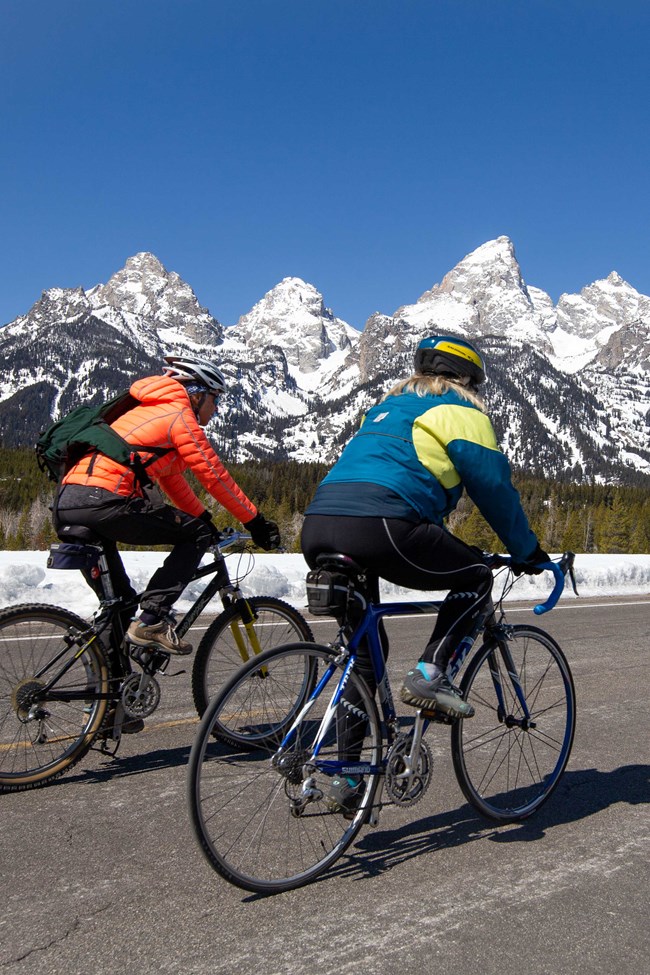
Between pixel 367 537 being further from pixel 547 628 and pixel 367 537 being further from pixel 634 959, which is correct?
pixel 547 628

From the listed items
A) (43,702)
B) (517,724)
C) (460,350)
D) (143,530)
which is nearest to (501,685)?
(517,724)

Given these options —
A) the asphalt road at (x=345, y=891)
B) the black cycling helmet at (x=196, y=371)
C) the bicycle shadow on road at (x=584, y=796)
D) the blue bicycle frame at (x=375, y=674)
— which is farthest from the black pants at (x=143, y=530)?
the bicycle shadow on road at (x=584, y=796)

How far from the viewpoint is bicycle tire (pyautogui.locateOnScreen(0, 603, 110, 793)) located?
13.8 feet

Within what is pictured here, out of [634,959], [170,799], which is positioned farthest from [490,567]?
[170,799]

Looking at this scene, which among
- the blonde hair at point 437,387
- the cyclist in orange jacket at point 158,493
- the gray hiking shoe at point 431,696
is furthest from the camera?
the cyclist in orange jacket at point 158,493

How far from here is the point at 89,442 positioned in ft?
14.9

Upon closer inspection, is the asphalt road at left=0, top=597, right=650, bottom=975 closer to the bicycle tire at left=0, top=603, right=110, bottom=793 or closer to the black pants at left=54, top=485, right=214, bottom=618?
the bicycle tire at left=0, top=603, right=110, bottom=793

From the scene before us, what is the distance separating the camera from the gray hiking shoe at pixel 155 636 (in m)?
4.61

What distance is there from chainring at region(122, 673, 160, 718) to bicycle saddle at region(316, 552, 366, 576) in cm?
177

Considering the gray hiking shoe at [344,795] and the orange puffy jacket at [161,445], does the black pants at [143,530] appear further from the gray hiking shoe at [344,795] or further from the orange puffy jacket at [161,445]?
the gray hiking shoe at [344,795]

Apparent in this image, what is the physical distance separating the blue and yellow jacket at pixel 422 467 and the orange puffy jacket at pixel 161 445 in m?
1.29

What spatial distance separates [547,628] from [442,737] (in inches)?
240

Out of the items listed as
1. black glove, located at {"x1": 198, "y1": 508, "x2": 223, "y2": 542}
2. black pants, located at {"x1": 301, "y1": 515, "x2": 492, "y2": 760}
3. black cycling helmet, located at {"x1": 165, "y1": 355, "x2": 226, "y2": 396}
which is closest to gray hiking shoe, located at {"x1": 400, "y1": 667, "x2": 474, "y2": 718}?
black pants, located at {"x1": 301, "y1": 515, "x2": 492, "y2": 760}

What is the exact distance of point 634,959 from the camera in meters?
2.72
